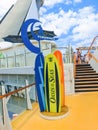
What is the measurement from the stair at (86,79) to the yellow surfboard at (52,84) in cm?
379

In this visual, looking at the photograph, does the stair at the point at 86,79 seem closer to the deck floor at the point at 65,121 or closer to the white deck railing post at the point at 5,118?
the deck floor at the point at 65,121

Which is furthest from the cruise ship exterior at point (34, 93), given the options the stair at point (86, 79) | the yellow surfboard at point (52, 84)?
the yellow surfboard at point (52, 84)

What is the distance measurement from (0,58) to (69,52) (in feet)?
15.2

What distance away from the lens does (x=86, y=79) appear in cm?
1023

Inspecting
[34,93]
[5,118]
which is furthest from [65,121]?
[34,93]

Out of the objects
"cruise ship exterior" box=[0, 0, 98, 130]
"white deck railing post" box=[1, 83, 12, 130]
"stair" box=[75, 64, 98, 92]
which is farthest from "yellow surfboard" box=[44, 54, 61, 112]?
"stair" box=[75, 64, 98, 92]

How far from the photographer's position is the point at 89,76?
10.6 metres

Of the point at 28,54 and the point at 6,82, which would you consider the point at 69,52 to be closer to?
the point at 28,54

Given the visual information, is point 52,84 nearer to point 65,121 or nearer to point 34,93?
point 65,121

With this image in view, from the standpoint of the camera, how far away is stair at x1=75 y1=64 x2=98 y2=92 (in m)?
9.41

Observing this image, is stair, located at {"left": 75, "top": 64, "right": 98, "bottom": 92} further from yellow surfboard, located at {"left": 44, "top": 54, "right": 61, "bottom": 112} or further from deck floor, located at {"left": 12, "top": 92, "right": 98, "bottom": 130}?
yellow surfboard, located at {"left": 44, "top": 54, "right": 61, "bottom": 112}

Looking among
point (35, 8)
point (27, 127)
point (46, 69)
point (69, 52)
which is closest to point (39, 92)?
point (46, 69)

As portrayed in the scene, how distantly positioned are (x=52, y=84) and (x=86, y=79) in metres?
4.95

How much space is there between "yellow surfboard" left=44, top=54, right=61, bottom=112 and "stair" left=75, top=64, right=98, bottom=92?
379cm
